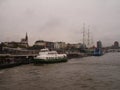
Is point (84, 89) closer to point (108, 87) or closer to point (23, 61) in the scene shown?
point (108, 87)

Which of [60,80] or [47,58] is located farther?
[47,58]

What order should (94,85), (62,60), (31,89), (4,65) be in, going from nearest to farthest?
(31,89), (94,85), (4,65), (62,60)

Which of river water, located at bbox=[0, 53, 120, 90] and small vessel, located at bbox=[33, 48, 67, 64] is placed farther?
small vessel, located at bbox=[33, 48, 67, 64]

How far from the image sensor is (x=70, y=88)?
31578mm

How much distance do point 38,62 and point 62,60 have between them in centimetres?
1645

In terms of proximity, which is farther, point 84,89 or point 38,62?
point 38,62

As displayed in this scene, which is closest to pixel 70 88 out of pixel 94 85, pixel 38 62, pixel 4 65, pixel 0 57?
pixel 94 85

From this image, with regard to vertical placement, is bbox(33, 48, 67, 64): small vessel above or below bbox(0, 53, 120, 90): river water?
above

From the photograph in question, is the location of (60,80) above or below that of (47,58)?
below

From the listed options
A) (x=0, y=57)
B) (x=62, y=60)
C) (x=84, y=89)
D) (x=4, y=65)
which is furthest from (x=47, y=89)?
(x=62, y=60)

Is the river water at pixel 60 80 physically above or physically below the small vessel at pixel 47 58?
below

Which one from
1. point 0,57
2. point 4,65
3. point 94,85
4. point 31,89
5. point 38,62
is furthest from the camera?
point 38,62

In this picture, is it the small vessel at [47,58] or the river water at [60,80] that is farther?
the small vessel at [47,58]

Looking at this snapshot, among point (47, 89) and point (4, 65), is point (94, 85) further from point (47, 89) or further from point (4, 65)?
point (4, 65)
